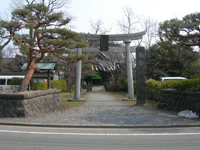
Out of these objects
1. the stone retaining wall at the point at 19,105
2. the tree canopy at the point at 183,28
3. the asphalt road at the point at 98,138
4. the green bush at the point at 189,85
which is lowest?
the asphalt road at the point at 98,138

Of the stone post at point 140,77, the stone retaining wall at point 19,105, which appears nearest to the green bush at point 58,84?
the stone post at point 140,77

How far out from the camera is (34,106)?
9.25 m

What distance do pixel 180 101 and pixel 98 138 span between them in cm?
563

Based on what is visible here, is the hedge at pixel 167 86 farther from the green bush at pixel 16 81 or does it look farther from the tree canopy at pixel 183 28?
the green bush at pixel 16 81

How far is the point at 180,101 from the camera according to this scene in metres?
9.58

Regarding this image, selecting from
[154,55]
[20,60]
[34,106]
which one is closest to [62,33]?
[34,106]

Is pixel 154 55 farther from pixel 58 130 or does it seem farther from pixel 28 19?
pixel 58 130

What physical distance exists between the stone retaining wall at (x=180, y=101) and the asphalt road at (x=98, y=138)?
2.10 m

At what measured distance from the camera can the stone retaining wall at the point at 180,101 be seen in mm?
8578

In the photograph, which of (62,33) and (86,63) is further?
(86,63)

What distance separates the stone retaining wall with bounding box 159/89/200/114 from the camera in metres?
8.58

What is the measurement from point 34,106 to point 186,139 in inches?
267

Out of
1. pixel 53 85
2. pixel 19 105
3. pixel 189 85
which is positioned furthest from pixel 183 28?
pixel 53 85

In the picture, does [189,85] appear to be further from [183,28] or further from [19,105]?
[19,105]
